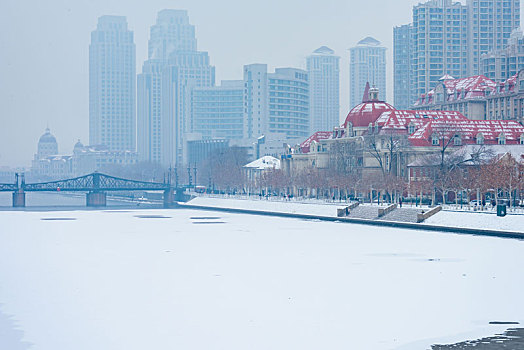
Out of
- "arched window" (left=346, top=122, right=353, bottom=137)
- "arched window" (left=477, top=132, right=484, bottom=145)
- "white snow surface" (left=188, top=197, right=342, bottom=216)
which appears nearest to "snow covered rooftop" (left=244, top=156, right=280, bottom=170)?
"white snow surface" (left=188, top=197, right=342, bottom=216)

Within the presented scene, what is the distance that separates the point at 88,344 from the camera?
33406 mm

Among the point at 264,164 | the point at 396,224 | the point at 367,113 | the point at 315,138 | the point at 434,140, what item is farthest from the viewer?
the point at 264,164

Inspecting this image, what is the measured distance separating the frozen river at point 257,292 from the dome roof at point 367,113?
2724 inches

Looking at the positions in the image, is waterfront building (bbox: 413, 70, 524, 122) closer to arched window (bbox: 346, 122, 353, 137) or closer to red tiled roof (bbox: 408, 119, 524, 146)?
red tiled roof (bbox: 408, 119, 524, 146)

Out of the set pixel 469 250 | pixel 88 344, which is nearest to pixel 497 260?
pixel 469 250

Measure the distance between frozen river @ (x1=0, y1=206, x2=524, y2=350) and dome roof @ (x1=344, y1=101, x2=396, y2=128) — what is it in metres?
69.2

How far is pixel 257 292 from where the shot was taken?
153 ft

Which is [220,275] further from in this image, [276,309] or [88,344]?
[88,344]

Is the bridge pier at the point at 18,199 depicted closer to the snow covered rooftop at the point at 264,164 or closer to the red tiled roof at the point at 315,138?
the snow covered rooftop at the point at 264,164

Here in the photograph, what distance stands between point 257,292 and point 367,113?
106 meters

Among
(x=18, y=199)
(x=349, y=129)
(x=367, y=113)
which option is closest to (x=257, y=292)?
(x=367, y=113)

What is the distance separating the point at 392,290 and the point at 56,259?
27.6 m

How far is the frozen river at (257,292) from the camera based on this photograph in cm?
3516

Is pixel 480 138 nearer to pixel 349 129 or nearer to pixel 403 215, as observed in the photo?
pixel 349 129
